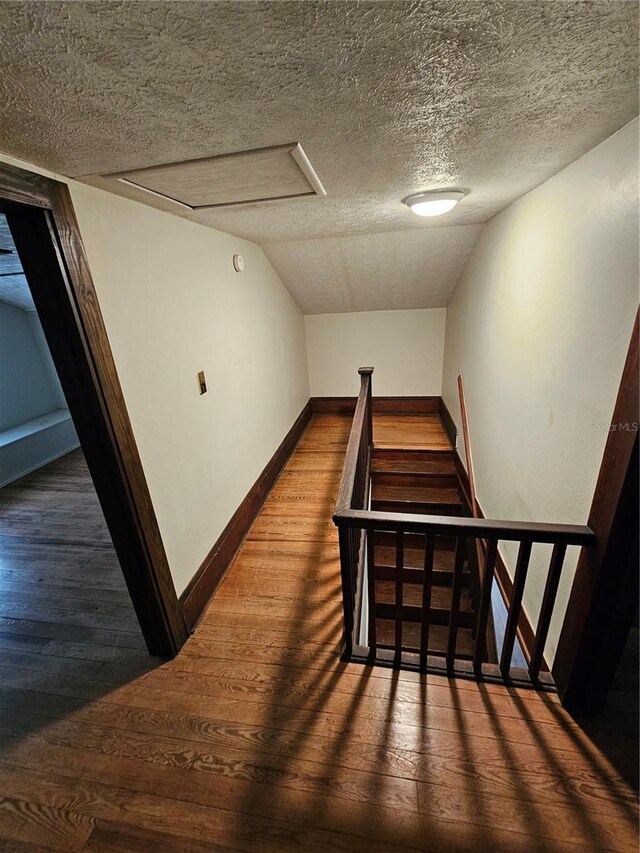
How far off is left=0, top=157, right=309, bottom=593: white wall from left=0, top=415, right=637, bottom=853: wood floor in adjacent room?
1.68 ft

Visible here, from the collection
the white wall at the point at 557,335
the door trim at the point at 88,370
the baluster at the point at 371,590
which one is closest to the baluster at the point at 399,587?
the baluster at the point at 371,590

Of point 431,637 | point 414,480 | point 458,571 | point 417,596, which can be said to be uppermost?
point 458,571

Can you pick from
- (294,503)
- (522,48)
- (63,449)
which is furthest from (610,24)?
(63,449)

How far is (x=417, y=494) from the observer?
3625 millimetres

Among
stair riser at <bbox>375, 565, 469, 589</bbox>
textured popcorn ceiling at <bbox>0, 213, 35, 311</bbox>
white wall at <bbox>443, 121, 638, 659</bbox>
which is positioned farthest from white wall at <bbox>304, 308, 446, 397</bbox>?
textured popcorn ceiling at <bbox>0, 213, 35, 311</bbox>

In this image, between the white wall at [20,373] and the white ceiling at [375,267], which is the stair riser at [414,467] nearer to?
the white ceiling at [375,267]

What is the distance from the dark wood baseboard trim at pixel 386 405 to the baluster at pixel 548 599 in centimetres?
355

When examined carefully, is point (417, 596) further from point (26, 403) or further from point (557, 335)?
point (26, 403)

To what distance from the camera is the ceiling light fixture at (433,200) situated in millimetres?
1735

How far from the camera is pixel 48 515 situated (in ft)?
10.5

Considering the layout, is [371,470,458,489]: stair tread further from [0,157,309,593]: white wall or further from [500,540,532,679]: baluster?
[500,540,532,679]: baluster

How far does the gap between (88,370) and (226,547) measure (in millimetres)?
1465

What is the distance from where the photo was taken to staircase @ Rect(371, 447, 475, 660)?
3098mm

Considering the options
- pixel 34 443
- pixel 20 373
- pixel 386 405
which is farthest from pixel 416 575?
pixel 20 373
